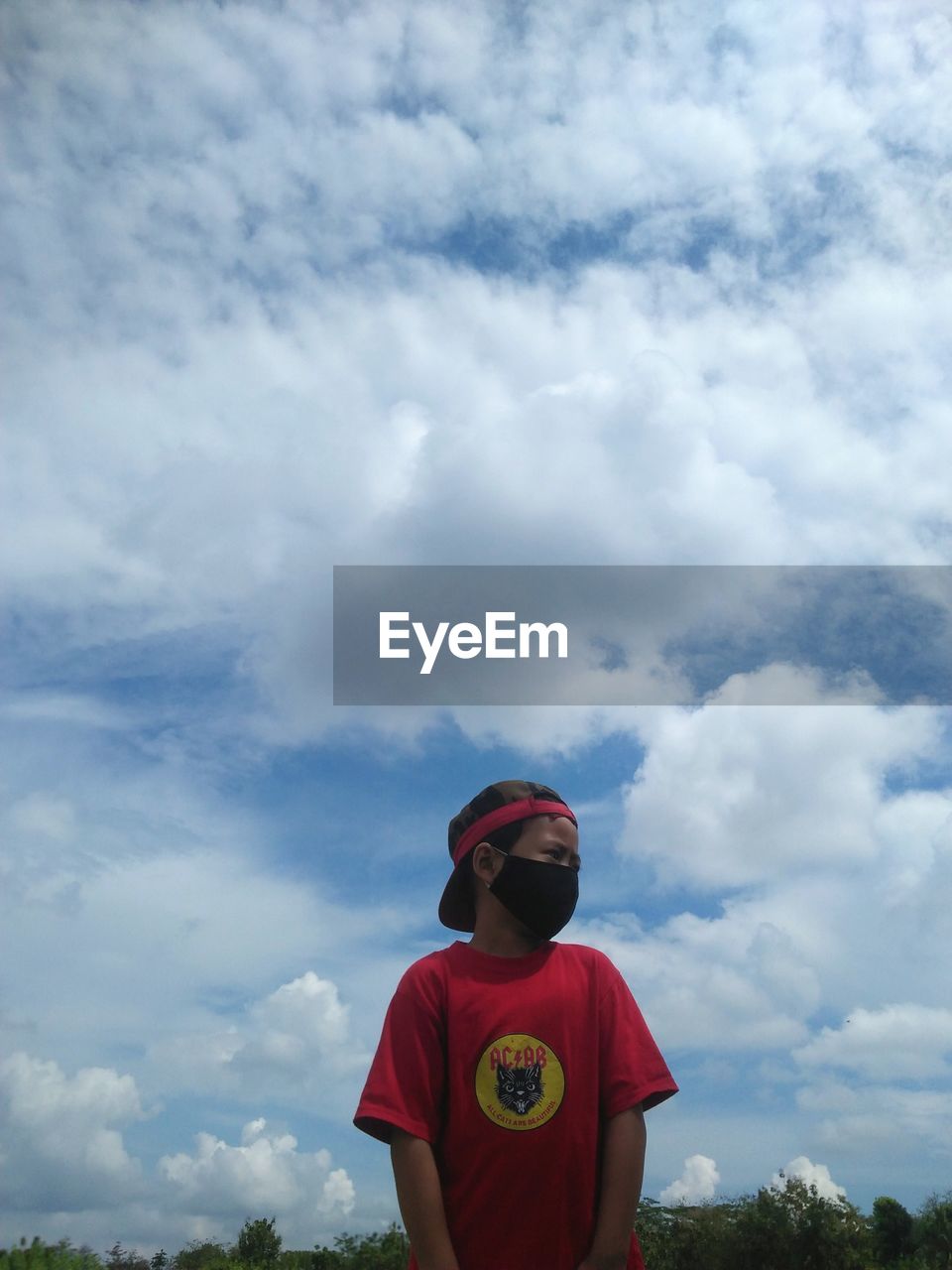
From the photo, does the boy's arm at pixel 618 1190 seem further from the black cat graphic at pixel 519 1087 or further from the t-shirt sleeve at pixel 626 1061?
the black cat graphic at pixel 519 1087

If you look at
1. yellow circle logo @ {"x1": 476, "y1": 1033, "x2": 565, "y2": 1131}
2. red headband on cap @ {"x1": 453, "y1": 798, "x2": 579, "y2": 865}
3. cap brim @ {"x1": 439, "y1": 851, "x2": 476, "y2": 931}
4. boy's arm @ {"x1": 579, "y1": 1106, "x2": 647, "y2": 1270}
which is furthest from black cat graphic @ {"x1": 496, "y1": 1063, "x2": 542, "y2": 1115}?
red headband on cap @ {"x1": 453, "y1": 798, "x2": 579, "y2": 865}

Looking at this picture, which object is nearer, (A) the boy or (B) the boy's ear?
(A) the boy

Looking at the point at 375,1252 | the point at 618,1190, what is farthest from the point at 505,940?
the point at 375,1252

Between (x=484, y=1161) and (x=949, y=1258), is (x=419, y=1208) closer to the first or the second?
(x=484, y=1161)

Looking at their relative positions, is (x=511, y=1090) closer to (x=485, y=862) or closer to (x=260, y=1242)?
(x=485, y=862)

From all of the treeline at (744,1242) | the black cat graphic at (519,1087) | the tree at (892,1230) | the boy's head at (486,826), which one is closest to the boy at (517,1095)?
the black cat graphic at (519,1087)

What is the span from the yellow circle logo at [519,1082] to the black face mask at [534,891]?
549 mm

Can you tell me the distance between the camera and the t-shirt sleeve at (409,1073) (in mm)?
4039

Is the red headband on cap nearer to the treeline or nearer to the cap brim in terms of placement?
the cap brim

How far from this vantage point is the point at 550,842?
470cm

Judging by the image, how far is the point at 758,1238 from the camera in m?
31.9

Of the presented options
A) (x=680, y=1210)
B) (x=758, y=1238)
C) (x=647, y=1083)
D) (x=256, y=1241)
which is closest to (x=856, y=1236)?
(x=758, y=1238)

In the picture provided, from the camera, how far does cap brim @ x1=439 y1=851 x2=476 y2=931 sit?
15.8 ft

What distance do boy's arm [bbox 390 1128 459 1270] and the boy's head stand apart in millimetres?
1081
